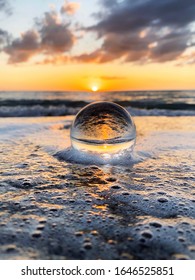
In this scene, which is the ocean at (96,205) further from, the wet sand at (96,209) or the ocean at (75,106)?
the ocean at (75,106)

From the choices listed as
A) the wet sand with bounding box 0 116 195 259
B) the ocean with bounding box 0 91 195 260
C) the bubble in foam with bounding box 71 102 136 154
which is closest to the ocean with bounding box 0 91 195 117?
the bubble in foam with bounding box 71 102 136 154

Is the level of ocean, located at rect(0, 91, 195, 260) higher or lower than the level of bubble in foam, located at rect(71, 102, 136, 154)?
lower

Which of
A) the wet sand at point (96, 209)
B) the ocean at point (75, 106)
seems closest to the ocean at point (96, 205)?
the wet sand at point (96, 209)

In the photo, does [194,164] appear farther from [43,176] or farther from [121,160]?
[43,176]

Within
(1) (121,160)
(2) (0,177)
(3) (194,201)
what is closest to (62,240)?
(3) (194,201)

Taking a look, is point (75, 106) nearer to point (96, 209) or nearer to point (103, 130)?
point (103, 130)

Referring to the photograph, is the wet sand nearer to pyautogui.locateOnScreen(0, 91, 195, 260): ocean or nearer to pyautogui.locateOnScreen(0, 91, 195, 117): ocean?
pyautogui.locateOnScreen(0, 91, 195, 260): ocean
